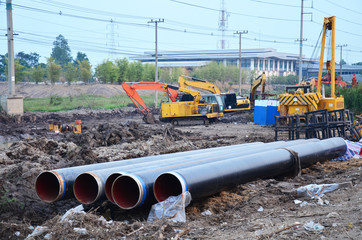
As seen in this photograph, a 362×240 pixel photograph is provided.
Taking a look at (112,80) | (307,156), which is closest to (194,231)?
(307,156)

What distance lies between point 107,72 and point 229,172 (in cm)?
5784

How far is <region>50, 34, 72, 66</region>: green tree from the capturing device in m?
101

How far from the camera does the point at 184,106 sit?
25.2 meters

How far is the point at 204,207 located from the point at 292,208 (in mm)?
1571

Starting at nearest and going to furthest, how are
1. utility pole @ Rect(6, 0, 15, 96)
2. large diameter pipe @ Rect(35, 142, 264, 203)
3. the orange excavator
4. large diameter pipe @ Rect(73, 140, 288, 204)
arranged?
Answer: large diameter pipe @ Rect(73, 140, 288, 204) < large diameter pipe @ Rect(35, 142, 264, 203) < utility pole @ Rect(6, 0, 15, 96) < the orange excavator

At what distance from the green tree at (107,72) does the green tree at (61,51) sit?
1512 inches

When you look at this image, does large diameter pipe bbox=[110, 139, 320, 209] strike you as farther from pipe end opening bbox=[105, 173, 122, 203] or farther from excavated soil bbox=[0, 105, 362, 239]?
excavated soil bbox=[0, 105, 362, 239]

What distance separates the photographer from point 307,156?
1009 centimetres

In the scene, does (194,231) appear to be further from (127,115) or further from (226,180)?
(127,115)

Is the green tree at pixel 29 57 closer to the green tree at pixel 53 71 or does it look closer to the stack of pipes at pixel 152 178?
the green tree at pixel 53 71

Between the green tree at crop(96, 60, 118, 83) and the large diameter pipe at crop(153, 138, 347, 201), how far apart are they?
55.5m

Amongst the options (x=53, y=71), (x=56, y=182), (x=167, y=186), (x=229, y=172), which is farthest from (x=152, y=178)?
(x=53, y=71)

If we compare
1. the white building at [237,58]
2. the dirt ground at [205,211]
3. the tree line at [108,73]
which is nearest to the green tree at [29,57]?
the tree line at [108,73]

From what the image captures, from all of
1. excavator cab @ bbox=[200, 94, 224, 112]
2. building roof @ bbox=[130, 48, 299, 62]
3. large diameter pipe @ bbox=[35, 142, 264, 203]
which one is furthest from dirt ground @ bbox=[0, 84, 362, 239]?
building roof @ bbox=[130, 48, 299, 62]
